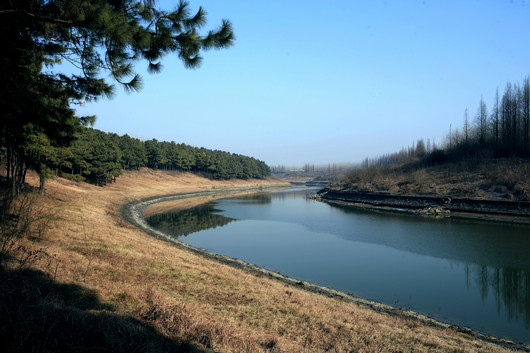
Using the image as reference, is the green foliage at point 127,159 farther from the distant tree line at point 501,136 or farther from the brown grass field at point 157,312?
the distant tree line at point 501,136

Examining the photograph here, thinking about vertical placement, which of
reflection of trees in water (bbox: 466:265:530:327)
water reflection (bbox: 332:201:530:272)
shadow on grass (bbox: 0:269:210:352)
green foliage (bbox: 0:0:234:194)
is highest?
green foliage (bbox: 0:0:234:194)

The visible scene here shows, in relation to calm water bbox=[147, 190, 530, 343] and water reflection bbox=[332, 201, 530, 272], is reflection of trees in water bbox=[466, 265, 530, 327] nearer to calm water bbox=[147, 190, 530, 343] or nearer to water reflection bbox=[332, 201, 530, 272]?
calm water bbox=[147, 190, 530, 343]

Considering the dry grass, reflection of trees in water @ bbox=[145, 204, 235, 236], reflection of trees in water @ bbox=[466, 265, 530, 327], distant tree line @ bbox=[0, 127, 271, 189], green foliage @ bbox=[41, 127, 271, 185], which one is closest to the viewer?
reflection of trees in water @ bbox=[466, 265, 530, 327]

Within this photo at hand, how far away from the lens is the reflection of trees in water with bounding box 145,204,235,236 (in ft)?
104

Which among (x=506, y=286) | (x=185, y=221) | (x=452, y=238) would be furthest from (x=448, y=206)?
(x=185, y=221)

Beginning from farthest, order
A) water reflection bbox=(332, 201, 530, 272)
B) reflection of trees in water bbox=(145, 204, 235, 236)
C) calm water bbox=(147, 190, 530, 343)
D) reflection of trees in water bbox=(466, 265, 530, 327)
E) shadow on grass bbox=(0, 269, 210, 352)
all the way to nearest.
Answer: reflection of trees in water bbox=(145, 204, 235, 236)
water reflection bbox=(332, 201, 530, 272)
calm water bbox=(147, 190, 530, 343)
reflection of trees in water bbox=(466, 265, 530, 327)
shadow on grass bbox=(0, 269, 210, 352)

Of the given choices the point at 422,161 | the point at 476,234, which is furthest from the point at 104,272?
the point at 422,161

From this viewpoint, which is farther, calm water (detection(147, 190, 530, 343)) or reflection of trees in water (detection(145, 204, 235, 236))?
reflection of trees in water (detection(145, 204, 235, 236))

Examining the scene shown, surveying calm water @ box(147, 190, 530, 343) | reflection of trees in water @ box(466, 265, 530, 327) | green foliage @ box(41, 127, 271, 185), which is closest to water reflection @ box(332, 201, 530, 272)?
calm water @ box(147, 190, 530, 343)

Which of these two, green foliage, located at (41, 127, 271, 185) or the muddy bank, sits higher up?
green foliage, located at (41, 127, 271, 185)

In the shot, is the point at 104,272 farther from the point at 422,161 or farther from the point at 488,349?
the point at 422,161

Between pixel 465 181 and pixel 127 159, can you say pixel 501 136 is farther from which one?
pixel 127 159

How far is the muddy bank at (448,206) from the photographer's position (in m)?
36.7

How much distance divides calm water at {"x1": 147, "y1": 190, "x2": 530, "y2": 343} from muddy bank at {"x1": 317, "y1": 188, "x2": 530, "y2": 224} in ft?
11.9
